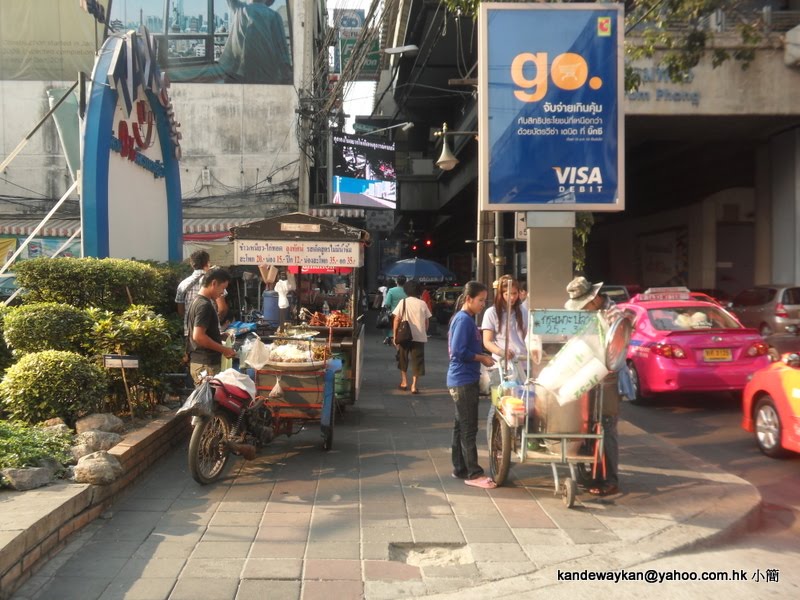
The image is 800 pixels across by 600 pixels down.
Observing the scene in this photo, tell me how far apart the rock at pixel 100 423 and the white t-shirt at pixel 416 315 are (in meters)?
5.54

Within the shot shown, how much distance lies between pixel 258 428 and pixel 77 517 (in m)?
2.11

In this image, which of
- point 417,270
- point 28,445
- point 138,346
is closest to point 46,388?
point 28,445

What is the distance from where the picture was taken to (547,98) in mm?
7109

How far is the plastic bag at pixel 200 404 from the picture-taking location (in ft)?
20.0

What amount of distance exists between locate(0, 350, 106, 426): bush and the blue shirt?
333 centimetres

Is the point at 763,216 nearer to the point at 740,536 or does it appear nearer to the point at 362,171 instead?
the point at 362,171

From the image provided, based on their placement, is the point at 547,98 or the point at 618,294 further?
the point at 618,294

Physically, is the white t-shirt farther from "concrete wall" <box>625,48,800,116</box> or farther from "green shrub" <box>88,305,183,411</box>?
"concrete wall" <box>625,48,800,116</box>

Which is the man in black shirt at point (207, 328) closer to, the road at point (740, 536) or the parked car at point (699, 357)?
the road at point (740, 536)

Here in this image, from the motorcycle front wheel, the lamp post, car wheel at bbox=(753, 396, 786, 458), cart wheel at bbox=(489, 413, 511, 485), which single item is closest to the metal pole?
the lamp post

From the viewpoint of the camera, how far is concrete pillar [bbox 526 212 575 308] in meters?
7.30

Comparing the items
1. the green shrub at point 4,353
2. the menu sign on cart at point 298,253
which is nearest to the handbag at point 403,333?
the menu sign on cart at point 298,253

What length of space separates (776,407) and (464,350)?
3.46m

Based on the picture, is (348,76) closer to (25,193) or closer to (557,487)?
(25,193)
